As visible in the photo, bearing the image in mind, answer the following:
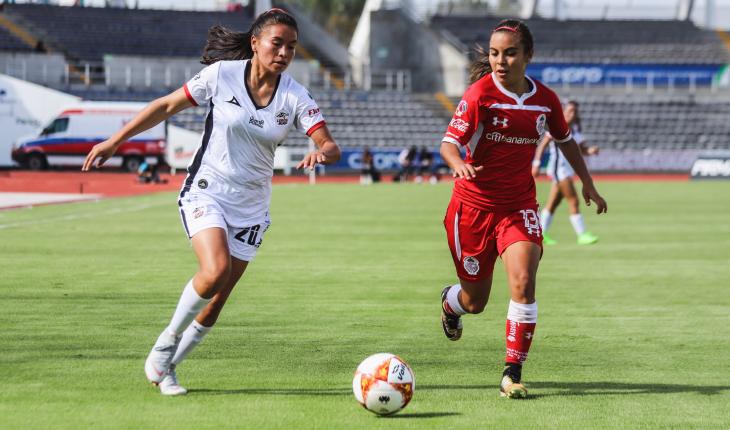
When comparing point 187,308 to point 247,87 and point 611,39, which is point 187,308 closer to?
point 247,87

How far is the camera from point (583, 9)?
7019 centimetres

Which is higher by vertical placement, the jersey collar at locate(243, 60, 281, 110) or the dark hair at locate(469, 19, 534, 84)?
the dark hair at locate(469, 19, 534, 84)

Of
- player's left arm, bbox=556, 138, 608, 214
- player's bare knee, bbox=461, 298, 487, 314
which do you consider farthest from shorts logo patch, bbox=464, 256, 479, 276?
player's left arm, bbox=556, 138, 608, 214

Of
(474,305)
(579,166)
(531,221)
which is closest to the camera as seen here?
(531,221)

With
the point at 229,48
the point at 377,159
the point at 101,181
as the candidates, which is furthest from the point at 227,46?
the point at 377,159

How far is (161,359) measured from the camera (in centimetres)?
711

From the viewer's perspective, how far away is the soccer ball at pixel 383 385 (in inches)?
258

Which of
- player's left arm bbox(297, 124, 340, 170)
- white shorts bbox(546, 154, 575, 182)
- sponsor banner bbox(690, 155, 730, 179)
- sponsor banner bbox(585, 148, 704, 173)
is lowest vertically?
sponsor banner bbox(585, 148, 704, 173)

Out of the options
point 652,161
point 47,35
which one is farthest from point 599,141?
point 47,35

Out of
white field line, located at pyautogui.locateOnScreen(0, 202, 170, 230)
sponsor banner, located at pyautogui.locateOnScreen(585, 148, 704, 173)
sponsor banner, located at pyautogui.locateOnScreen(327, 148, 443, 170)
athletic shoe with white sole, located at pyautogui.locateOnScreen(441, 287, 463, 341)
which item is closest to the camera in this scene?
athletic shoe with white sole, located at pyautogui.locateOnScreen(441, 287, 463, 341)

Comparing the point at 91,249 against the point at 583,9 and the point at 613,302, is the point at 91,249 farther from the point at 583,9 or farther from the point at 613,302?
the point at 583,9

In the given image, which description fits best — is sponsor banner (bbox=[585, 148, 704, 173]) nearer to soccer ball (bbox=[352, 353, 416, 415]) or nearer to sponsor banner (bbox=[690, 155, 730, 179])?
A: sponsor banner (bbox=[690, 155, 730, 179])

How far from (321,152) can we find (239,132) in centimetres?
54

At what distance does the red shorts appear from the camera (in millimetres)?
7664
